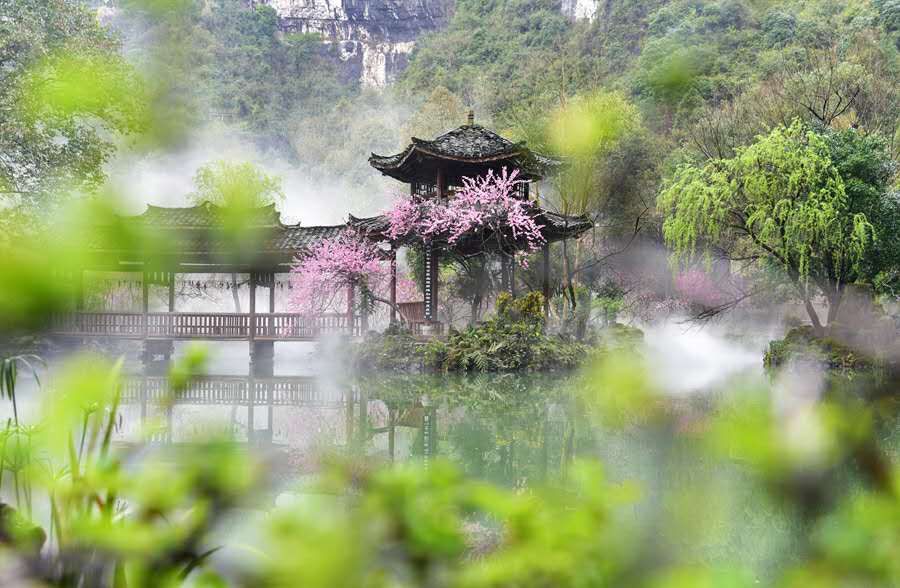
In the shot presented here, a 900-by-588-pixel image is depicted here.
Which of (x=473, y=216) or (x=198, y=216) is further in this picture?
(x=198, y=216)

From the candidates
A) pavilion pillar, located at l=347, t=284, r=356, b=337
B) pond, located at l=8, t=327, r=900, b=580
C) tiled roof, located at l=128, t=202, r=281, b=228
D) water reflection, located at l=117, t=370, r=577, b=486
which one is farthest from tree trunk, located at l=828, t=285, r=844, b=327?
tiled roof, located at l=128, t=202, r=281, b=228

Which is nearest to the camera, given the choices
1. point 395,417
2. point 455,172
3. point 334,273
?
point 395,417

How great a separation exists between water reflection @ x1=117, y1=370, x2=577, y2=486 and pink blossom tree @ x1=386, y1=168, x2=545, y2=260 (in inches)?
105

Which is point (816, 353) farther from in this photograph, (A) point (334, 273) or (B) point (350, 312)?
(A) point (334, 273)

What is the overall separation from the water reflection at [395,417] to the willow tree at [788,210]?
13.4ft

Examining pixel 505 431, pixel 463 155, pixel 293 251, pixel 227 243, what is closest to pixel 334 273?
pixel 293 251

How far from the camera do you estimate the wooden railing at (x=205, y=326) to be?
545 inches

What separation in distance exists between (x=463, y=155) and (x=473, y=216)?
1133mm

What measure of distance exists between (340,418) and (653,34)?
26.4 meters

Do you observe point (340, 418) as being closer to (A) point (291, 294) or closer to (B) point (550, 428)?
(B) point (550, 428)

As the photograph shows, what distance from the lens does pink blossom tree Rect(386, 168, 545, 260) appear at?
1291 cm

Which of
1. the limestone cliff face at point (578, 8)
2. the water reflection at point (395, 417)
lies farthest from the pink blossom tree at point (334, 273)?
the limestone cliff face at point (578, 8)

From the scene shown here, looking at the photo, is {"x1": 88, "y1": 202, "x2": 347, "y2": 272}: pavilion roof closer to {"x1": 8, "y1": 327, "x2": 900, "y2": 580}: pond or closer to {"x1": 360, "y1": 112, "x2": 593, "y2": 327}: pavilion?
{"x1": 360, "y1": 112, "x2": 593, "y2": 327}: pavilion

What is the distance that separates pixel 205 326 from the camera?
14.0 metres
